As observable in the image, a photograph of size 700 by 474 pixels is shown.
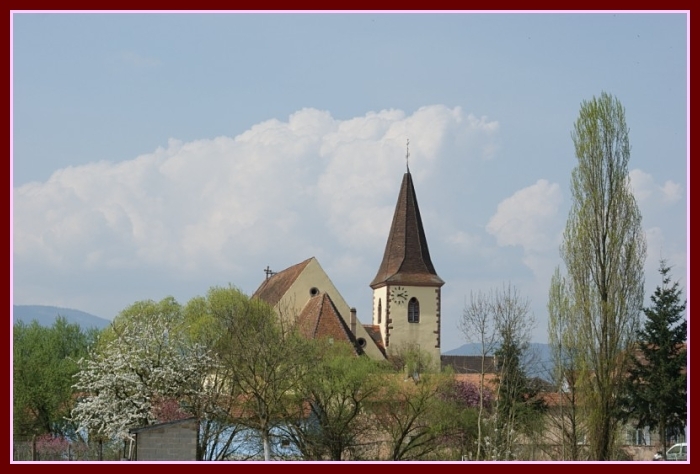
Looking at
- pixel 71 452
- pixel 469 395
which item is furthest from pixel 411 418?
pixel 71 452

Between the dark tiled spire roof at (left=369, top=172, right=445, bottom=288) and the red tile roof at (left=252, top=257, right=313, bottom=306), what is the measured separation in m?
5.94

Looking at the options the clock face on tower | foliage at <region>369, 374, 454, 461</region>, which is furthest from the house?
the clock face on tower

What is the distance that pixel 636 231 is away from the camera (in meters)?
32.9

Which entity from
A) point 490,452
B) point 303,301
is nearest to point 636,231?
point 490,452

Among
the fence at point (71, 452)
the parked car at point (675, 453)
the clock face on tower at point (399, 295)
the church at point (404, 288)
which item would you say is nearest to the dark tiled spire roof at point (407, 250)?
the church at point (404, 288)

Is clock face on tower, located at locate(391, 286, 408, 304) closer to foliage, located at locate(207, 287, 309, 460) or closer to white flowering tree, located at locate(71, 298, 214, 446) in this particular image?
white flowering tree, located at locate(71, 298, 214, 446)

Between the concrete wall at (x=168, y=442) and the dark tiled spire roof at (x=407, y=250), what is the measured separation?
3905 cm

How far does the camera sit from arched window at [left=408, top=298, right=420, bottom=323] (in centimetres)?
6119

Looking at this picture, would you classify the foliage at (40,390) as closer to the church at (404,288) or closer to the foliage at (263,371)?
the foliage at (263,371)

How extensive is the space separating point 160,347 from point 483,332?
10.5m

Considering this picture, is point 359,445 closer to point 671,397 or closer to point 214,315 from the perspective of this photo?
point 214,315

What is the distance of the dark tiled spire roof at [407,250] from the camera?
61.7m

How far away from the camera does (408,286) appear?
61531mm

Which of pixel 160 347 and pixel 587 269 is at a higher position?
pixel 587 269
